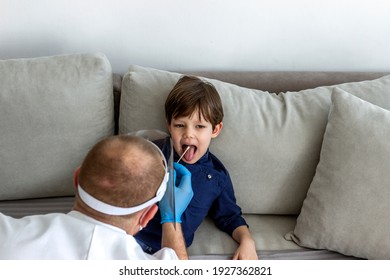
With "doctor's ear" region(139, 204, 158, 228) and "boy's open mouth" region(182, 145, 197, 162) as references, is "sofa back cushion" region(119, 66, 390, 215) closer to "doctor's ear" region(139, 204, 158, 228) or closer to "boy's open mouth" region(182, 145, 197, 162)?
"boy's open mouth" region(182, 145, 197, 162)

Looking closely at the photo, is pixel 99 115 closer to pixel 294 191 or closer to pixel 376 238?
pixel 294 191

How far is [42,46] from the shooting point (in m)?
1.81

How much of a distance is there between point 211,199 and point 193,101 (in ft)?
1.07

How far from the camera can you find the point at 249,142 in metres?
1.57

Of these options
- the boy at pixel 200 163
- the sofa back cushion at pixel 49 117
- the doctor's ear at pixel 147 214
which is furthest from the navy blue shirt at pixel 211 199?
the doctor's ear at pixel 147 214

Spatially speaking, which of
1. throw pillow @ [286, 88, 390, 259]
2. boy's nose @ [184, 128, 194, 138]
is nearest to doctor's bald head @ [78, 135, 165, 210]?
boy's nose @ [184, 128, 194, 138]

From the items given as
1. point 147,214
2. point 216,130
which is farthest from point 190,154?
point 147,214

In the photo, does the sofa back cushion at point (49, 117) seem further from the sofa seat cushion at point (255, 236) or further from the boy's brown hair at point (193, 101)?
the sofa seat cushion at point (255, 236)

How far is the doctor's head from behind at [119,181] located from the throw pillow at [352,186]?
667 mm

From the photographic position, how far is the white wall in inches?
68.2

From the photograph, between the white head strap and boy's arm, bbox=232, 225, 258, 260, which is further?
boy's arm, bbox=232, 225, 258, 260

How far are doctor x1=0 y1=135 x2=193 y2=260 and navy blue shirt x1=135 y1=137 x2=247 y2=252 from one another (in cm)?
48

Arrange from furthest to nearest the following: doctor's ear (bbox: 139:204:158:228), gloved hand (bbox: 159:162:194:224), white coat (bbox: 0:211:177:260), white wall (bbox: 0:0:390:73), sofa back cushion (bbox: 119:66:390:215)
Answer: white wall (bbox: 0:0:390:73) → sofa back cushion (bbox: 119:66:390:215) → gloved hand (bbox: 159:162:194:224) → doctor's ear (bbox: 139:204:158:228) → white coat (bbox: 0:211:177:260)

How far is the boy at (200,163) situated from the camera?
4.81ft
